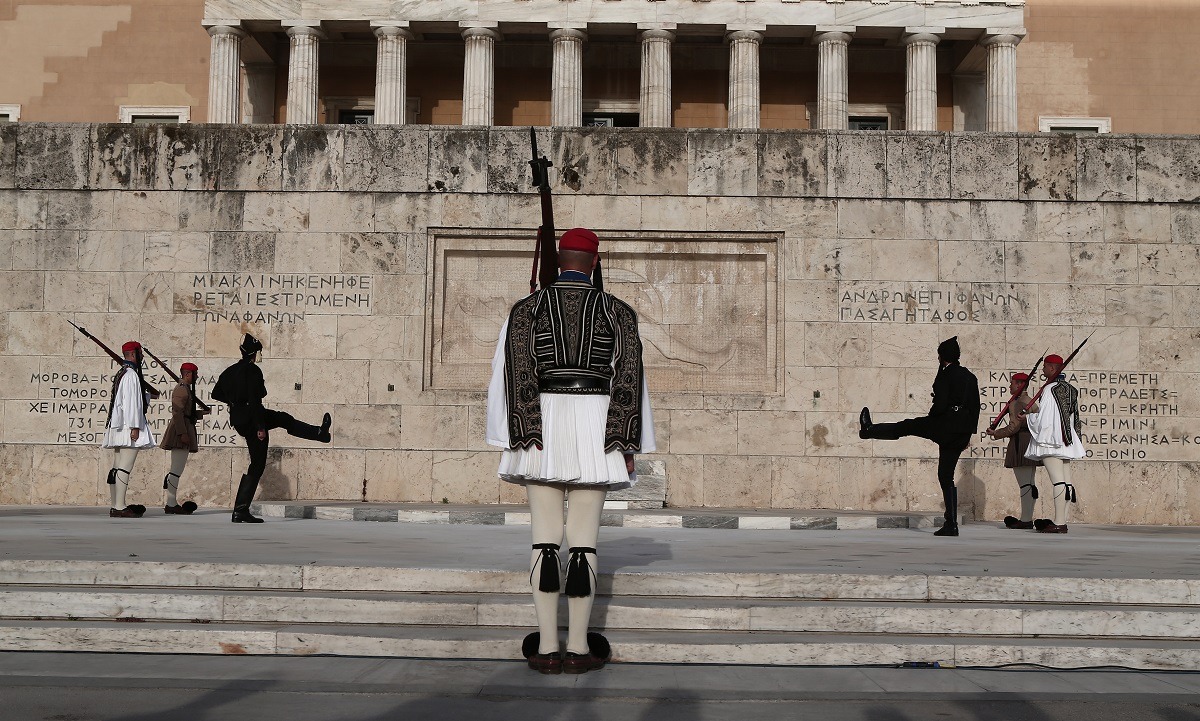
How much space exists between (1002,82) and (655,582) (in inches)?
1473

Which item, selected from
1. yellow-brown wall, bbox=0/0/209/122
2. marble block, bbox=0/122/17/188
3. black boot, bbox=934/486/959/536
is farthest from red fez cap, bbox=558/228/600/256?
yellow-brown wall, bbox=0/0/209/122

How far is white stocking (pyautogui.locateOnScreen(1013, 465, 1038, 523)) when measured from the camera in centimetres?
1364

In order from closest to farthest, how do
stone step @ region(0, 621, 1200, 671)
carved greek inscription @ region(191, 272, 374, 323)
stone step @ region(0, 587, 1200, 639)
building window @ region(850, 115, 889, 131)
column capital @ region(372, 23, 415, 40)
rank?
stone step @ region(0, 621, 1200, 671) < stone step @ region(0, 587, 1200, 639) < carved greek inscription @ region(191, 272, 374, 323) < column capital @ region(372, 23, 415, 40) < building window @ region(850, 115, 889, 131)

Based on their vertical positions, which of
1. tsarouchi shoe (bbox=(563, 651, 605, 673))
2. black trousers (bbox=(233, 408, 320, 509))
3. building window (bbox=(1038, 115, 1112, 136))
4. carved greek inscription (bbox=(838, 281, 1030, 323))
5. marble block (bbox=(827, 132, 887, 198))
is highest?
building window (bbox=(1038, 115, 1112, 136))

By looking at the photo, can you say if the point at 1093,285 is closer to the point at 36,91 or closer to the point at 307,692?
the point at 307,692

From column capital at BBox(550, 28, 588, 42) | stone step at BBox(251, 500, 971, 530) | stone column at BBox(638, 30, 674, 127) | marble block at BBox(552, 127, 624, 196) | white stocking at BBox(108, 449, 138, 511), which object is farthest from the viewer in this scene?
column capital at BBox(550, 28, 588, 42)

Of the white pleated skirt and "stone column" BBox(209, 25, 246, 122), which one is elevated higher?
"stone column" BBox(209, 25, 246, 122)

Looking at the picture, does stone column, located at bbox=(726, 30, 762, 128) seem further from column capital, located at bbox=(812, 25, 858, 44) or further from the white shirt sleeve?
the white shirt sleeve

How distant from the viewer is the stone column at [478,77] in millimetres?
40156

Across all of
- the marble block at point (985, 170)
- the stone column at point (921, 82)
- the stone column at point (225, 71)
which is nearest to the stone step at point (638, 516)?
the marble block at point (985, 170)

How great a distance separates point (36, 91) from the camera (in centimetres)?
4372

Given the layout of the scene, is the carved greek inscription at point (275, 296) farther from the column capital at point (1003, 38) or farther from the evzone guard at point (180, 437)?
the column capital at point (1003, 38)

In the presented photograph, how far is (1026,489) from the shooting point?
1373 centimetres

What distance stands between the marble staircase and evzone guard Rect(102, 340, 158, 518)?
604 cm
